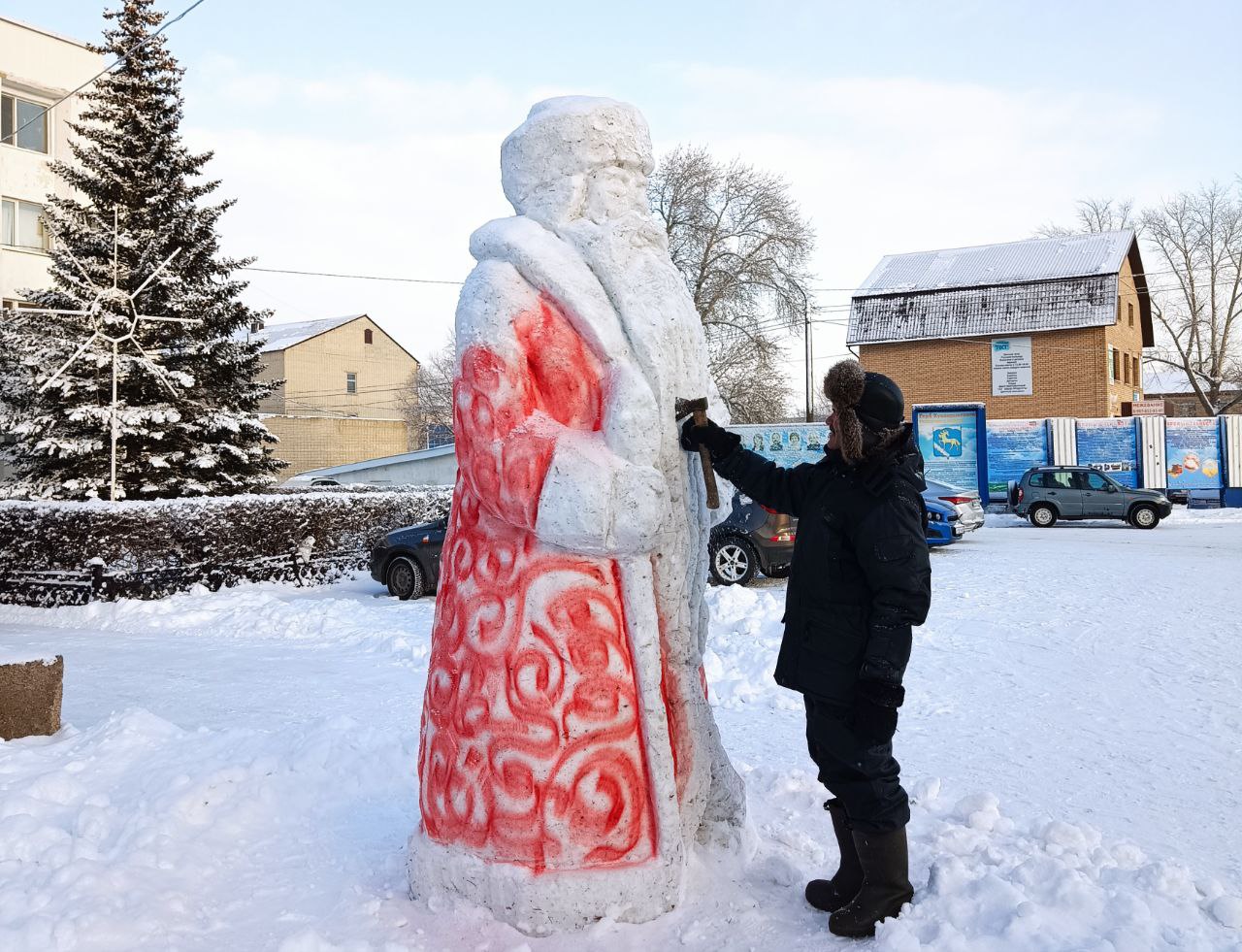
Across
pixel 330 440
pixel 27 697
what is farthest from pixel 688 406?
pixel 330 440

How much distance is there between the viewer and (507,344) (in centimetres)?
297

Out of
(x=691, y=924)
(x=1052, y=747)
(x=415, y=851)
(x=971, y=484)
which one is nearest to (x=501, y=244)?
(x=415, y=851)

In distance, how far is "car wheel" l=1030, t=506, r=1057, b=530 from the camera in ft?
66.6

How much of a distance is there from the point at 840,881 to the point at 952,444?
2296 centimetres

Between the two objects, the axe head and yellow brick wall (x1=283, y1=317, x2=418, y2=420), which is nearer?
the axe head

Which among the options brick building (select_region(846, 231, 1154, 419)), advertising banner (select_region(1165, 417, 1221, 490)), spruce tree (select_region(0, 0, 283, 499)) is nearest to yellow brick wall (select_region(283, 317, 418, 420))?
brick building (select_region(846, 231, 1154, 419))

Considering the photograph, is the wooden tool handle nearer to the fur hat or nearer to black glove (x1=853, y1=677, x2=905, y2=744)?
the fur hat

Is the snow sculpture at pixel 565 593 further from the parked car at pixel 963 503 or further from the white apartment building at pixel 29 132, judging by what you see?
the white apartment building at pixel 29 132

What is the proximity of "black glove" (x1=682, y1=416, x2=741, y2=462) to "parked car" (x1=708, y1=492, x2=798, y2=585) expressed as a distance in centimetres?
850

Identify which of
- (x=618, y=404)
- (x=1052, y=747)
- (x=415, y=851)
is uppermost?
(x=618, y=404)

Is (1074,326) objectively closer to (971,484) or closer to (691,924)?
(971,484)

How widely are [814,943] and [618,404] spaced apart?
1758 millimetres

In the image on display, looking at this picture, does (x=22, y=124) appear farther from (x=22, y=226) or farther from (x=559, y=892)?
(x=559, y=892)

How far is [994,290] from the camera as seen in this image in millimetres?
29797
